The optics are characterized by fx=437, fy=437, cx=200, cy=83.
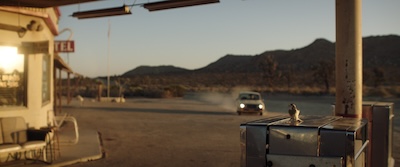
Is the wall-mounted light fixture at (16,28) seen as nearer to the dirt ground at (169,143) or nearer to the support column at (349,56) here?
the dirt ground at (169,143)

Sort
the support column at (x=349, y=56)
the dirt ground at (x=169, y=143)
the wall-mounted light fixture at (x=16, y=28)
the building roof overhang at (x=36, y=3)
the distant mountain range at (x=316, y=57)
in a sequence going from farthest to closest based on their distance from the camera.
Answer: the distant mountain range at (x=316, y=57) < the dirt ground at (x=169, y=143) < the wall-mounted light fixture at (x=16, y=28) < the building roof overhang at (x=36, y=3) < the support column at (x=349, y=56)

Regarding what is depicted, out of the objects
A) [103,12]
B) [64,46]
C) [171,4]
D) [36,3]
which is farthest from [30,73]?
[64,46]

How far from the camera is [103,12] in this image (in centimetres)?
996

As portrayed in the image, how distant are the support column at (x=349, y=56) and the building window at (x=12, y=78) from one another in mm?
→ 7353

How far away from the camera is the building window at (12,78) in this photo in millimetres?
10211

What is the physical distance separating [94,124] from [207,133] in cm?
611

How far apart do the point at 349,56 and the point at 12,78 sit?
25.2 ft

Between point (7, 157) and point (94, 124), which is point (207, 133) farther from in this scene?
point (7, 157)

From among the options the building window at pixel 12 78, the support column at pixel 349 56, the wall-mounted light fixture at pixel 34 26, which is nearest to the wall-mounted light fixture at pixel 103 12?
the wall-mounted light fixture at pixel 34 26

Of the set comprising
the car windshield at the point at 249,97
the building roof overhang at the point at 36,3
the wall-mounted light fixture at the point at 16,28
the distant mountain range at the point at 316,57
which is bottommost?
the car windshield at the point at 249,97

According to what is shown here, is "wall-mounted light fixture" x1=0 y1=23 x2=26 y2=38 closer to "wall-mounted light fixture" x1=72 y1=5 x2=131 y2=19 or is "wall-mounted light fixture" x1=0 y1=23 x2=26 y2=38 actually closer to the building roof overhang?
the building roof overhang

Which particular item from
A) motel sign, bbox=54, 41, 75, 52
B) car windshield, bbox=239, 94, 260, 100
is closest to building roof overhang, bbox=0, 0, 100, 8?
motel sign, bbox=54, 41, 75, 52

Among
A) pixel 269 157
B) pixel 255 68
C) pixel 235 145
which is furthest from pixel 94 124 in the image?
pixel 255 68

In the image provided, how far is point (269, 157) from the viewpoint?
15.1 ft
